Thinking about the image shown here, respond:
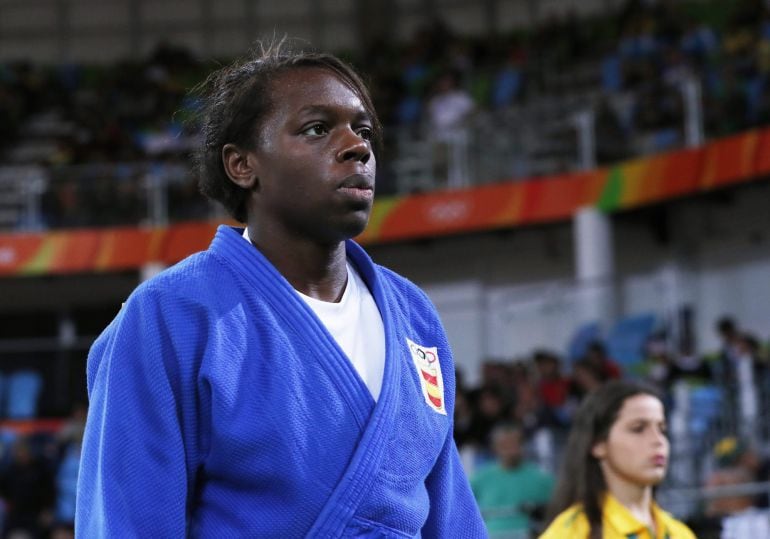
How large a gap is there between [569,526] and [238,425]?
2.43 metres

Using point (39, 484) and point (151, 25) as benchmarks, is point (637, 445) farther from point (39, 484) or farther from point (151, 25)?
point (151, 25)

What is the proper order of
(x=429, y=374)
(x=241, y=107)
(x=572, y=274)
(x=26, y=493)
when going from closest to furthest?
(x=241, y=107)
(x=429, y=374)
(x=26, y=493)
(x=572, y=274)

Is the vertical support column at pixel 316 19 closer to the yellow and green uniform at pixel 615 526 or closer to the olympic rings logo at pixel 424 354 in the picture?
the yellow and green uniform at pixel 615 526

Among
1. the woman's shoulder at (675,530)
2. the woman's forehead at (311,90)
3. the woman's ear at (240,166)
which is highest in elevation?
the woman's forehead at (311,90)

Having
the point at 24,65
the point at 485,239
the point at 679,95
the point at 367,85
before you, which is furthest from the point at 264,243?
the point at 24,65

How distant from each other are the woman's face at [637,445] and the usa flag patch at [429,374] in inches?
79.1

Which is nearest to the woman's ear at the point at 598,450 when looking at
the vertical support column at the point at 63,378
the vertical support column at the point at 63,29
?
the vertical support column at the point at 63,378

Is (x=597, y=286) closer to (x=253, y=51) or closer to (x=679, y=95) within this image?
(x=679, y=95)

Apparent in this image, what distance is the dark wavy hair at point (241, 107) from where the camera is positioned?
8.13 feet

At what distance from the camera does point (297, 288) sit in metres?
2.48

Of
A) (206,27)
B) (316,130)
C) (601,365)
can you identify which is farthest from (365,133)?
(206,27)

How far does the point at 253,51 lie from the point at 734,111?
39.0ft

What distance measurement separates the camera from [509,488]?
Result: 29.1 feet

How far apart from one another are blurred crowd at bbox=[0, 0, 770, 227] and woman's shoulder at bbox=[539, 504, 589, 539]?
836cm
